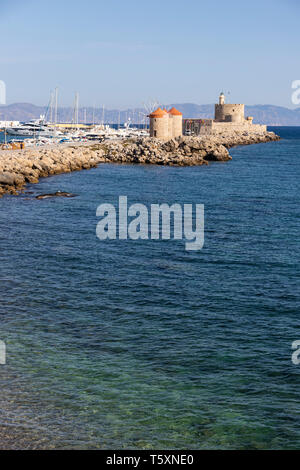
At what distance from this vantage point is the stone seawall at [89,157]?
56494mm

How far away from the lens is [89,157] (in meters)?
79.9

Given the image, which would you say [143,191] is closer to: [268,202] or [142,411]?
[268,202]

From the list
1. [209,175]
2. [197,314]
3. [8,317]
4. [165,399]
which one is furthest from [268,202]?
[165,399]

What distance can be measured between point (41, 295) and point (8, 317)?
265cm

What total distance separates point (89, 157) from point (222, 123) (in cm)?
8394

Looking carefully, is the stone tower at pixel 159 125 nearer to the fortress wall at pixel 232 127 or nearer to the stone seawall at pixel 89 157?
the stone seawall at pixel 89 157

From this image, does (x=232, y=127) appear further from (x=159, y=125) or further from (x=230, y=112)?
(x=159, y=125)

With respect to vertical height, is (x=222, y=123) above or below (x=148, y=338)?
above

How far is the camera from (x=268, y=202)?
160 ft

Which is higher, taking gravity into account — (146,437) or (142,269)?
(142,269)

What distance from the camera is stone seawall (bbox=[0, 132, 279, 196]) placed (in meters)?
56.5

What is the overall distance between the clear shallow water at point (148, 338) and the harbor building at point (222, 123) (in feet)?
375

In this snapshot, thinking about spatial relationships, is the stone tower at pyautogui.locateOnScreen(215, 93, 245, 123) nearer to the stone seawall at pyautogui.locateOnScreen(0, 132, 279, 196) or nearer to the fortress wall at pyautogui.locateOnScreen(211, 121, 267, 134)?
the fortress wall at pyautogui.locateOnScreen(211, 121, 267, 134)

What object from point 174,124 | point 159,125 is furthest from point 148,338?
point 174,124
